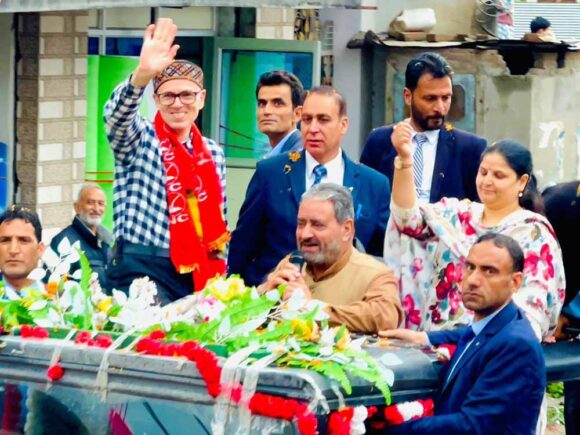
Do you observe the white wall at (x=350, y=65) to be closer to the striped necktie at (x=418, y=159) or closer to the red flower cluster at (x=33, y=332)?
the striped necktie at (x=418, y=159)

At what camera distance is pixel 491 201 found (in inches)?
265

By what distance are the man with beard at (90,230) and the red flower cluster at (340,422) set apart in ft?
15.9

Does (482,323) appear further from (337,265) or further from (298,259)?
(298,259)

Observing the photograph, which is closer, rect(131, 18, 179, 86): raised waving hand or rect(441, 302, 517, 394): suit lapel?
rect(441, 302, 517, 394): suit lapel

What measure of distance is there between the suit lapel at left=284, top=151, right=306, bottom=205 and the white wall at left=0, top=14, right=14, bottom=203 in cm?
475

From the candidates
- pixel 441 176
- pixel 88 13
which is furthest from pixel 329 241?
pixel 88 13

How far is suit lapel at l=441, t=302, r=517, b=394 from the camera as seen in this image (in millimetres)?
5696

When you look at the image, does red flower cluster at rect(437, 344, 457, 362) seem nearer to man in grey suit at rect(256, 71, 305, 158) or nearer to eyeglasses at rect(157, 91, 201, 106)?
eyeglasses at rect(157, 91, 201, 106)

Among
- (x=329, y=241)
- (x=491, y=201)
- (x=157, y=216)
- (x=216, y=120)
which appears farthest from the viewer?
(x=216, y=120)

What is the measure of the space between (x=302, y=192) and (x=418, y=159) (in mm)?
938

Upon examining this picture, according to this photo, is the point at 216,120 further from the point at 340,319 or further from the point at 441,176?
the point at 340,319

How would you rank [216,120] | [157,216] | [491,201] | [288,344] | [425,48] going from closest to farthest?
[288,344] → [491,201] → [157,216] → [216,120] → [425,48]

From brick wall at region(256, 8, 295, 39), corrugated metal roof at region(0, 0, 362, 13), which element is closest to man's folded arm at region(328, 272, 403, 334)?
corrugated metal roof at region(0, 0, 362, 13)

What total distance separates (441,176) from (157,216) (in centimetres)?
143
